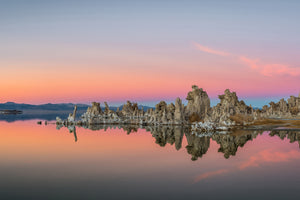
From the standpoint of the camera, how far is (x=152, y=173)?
27.2 m

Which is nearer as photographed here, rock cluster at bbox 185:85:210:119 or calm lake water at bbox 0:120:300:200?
calm lake water at bbox 0:120:300:200

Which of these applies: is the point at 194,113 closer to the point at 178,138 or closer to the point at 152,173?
the point at 178,138

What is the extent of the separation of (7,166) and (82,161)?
804cm

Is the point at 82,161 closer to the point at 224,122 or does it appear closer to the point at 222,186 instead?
the point at 222,186

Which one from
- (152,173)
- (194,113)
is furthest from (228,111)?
(152,173)

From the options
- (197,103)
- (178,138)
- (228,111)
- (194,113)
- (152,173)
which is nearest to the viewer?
(152,173)

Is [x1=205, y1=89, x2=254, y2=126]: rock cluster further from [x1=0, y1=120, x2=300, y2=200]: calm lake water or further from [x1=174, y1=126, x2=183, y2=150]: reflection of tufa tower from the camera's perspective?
[x1=0, y1=120, x2=300, y2=200]: calm lake water

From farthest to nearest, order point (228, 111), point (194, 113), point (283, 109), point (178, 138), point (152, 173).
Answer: point (283, 109)
point (194, 113)
point (228, 111)
point (178, 138)
point (152, 173)

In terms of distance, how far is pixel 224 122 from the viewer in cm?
7831

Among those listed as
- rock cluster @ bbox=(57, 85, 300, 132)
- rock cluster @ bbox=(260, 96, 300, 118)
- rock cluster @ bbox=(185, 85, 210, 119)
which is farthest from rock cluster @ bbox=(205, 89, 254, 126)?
rock cluster @ bbox=(260, 96, 300, 118)

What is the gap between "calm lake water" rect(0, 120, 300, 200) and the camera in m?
20.7

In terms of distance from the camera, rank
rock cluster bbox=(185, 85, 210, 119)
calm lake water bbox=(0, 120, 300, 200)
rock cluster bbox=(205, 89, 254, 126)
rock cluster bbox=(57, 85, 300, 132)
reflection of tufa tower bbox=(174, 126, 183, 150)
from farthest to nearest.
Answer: rock cluster bbox=(185, 85, 210, 119)
rock cluster bbox=(57, 85, 300, 132)
rock cluster bbox=(205, 89, 254, 126)
reflection of tufa tower bbox=(174, 126, 183, 150)
calm lake water bbox=(0, 120, 300, 200)

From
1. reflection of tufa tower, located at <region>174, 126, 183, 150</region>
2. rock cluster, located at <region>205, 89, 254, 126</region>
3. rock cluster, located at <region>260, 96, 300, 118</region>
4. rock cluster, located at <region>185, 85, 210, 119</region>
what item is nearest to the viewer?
reflection of tufa tower, located at <region>174, 126, 183, 150</region>

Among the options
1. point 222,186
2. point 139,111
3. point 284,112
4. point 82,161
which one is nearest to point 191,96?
point 139,111
